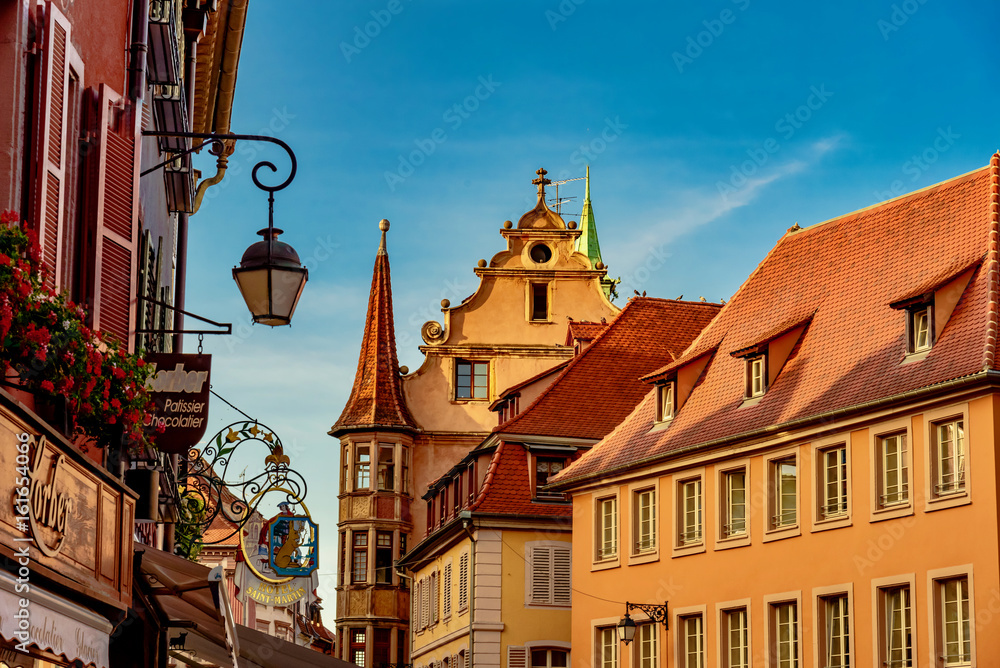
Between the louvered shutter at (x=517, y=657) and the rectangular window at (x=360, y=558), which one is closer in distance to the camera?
the louvered shutter at (x=517, y=657)

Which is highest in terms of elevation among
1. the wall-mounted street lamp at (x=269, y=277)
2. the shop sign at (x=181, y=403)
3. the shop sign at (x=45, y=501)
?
the wall-mounted street lamp at (x=269, y=277)

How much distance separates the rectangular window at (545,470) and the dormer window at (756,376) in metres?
8.14

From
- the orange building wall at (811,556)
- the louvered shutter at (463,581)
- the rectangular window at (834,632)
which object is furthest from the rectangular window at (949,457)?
the louvered shutter at (463,581)

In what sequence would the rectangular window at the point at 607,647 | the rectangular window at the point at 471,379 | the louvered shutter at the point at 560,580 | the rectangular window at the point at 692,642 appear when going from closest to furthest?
the rectangular window at the point at 692,642 → the rectangular window at the point at 607,647 → the louvered shutter at the point at 560,580 → the rectangular window at the point at 471,379

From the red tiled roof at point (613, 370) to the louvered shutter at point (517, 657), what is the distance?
16.8 ft

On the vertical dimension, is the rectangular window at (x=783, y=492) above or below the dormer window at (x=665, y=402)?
below

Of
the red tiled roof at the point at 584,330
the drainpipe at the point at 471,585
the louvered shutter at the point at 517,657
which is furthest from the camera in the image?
the red tiled roof at the point at 584,330

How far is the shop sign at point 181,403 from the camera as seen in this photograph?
12352 millimetres

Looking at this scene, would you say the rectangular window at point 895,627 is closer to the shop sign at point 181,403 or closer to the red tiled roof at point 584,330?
the red tiled roof at point 584,330

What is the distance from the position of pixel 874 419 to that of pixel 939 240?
4.60m

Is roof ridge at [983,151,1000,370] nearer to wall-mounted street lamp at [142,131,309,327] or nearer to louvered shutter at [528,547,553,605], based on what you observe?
louvered shutter at [528,547,553,605]

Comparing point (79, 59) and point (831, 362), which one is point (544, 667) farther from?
point (79, 59)

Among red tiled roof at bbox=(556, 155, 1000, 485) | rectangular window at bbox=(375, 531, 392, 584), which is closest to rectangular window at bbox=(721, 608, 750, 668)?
red tiled roof at bbox=(556, 155, 1000, 485)

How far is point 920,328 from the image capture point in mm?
27625
